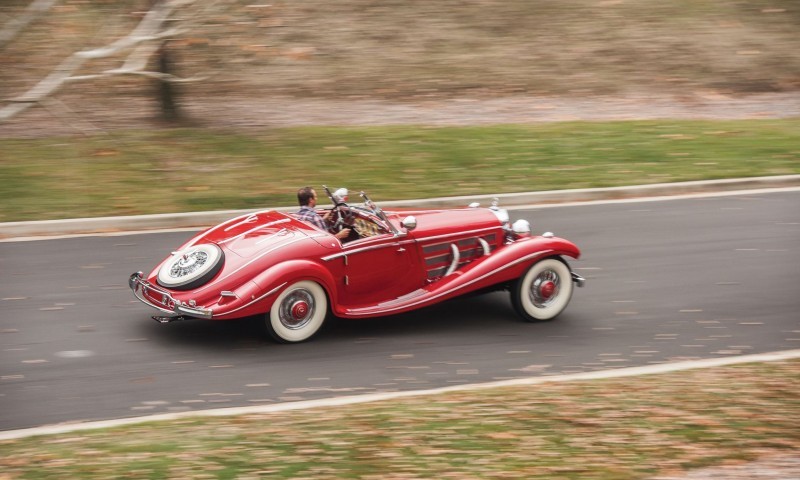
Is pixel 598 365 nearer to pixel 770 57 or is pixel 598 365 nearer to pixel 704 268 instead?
pixel 704 268

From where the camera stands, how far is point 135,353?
959 cm

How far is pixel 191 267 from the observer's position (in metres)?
9.81

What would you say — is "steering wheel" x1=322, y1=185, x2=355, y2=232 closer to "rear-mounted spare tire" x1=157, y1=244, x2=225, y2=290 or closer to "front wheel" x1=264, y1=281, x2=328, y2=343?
"front wheel" x1=264, y1=281, x2=328, y2=343

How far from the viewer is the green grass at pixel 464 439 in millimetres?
6637

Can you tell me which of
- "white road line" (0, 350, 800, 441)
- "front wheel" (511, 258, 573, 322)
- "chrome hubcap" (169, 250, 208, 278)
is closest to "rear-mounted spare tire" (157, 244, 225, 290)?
"chrome hubcap" (169, 250, 208, 278)

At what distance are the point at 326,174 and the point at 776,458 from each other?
10.5 m

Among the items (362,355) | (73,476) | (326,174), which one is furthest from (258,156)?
(73,476)

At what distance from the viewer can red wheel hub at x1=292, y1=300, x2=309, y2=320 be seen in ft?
32.0

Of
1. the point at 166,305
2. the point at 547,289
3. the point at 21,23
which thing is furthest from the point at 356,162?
the point at 21,23

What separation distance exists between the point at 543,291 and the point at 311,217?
250 cm

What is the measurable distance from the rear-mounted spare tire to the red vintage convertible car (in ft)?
Answer: 0.04

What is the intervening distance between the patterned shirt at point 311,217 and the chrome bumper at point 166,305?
1539mm

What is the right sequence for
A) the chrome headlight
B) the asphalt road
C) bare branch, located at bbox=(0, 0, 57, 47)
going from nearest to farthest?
bare branch, located at bbox=(0, 0, 57, 47), the asphalt road, the chrome headlight

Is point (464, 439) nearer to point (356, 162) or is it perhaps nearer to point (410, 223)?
point (410, 223)
